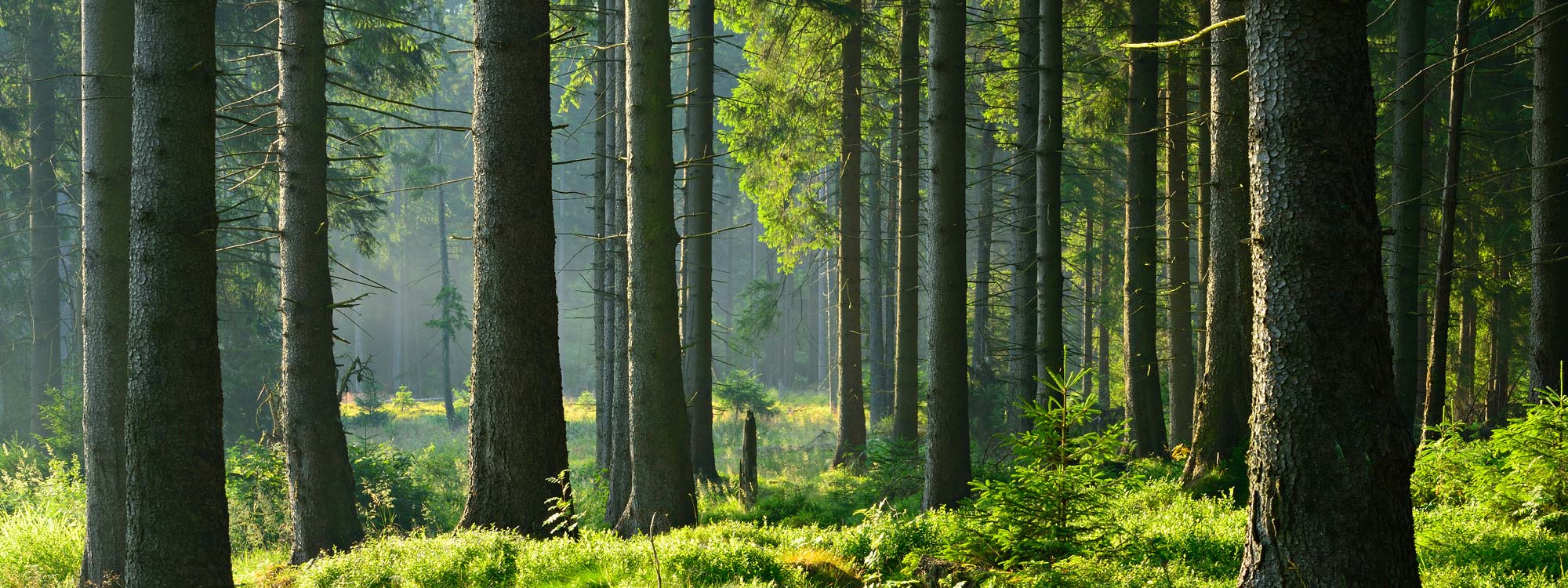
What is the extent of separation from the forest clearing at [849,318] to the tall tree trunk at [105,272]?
1.3 inches

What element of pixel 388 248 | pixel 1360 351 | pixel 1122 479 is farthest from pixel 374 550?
pixel 388 248

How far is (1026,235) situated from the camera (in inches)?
547

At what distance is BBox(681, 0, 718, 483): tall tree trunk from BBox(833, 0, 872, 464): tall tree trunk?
3567 millimetres

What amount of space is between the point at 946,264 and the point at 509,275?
4511 mm

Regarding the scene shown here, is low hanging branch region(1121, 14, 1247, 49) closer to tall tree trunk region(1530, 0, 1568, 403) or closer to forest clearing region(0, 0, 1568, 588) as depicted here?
forest clearing region(0, 0, 1568, 588)

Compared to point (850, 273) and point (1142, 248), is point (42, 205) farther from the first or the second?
point (1142, 248)

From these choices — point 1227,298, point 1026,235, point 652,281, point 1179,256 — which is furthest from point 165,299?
point 1179,256

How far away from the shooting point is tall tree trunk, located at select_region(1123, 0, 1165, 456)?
40.4 feet

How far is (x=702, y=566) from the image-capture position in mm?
5820

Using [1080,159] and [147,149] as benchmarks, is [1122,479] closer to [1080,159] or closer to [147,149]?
[147,149]

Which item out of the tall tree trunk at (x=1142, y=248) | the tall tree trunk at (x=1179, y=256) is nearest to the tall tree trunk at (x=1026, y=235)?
the tall tree trunk at (x=1142, y=248)

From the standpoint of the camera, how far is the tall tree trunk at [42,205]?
68.6 feet

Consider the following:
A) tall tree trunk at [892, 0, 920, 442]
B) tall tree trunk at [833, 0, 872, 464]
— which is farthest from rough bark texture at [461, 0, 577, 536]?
tall tree trunk at [833, 0, 872, 464]

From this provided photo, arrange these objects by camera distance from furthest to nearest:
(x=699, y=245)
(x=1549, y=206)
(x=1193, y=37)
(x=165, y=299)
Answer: (x=699, y=245)
(x=1549, y=206)
(x=165, y=299)
(x=1193, y=37)
